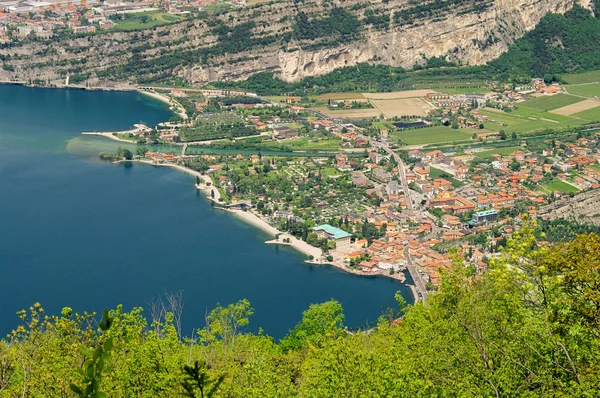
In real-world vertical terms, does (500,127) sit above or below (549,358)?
below

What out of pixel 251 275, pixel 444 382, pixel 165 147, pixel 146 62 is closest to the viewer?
pixel 444 382

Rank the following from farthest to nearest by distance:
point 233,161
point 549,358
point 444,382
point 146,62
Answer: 1. point 146,62
2. point 233,161
3. point 444,382
4. point 549,358

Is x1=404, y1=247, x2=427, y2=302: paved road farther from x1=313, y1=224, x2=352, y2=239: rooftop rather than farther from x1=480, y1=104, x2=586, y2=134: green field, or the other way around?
x1=480, y1=104, x2=586, y2=134: green field

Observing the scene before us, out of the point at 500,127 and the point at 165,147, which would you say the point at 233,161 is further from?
the point at 500,127

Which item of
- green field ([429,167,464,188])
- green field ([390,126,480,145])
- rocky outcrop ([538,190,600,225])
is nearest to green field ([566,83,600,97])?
green field ([390,126,480,145])

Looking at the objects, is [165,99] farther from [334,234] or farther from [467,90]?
[334,234]

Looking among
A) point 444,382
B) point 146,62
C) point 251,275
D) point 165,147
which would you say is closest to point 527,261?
point 444,382
